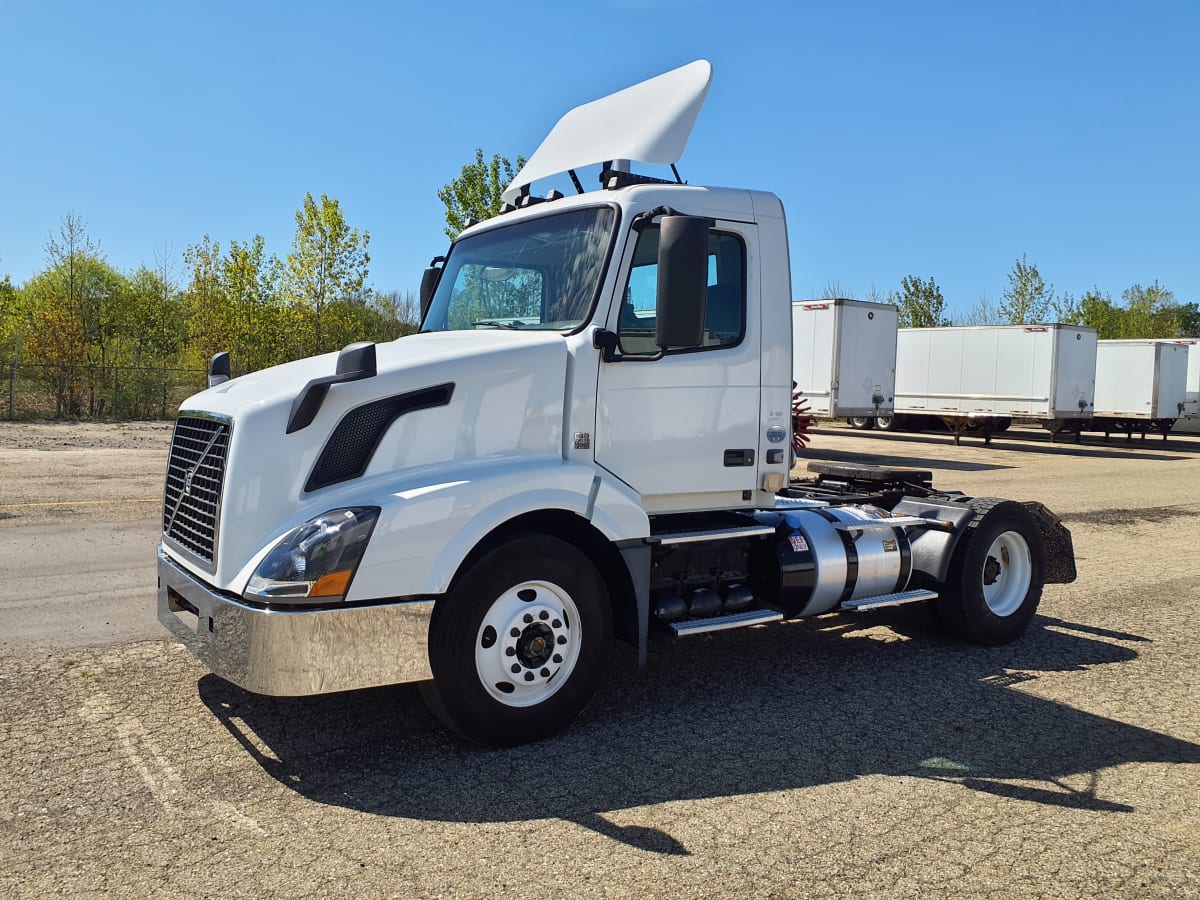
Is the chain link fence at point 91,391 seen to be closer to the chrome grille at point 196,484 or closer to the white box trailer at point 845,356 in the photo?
the white box trailer at point 845,356

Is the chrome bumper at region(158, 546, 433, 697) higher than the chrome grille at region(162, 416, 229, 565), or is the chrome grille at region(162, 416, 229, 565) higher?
the chrome grille at region(162, 416, 229, 565)

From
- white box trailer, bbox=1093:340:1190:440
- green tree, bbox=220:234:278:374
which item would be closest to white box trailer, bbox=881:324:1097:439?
white box trailer, bbox=1093:340:1190:440

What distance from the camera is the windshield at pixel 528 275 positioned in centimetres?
517

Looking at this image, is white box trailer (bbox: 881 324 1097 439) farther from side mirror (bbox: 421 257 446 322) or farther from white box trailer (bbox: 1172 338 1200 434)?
side mirror (bbox: 421 257 446 322)

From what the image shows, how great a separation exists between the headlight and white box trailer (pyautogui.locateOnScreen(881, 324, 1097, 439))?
28944 mm

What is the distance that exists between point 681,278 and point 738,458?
50.6 inches

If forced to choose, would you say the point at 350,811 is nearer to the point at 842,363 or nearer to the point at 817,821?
the point at 817,821

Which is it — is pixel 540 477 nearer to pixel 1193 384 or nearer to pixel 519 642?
pixel 519 642

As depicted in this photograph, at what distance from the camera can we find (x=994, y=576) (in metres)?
6.95

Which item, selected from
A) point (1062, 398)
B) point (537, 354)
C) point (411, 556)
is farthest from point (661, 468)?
point (1062, 398)

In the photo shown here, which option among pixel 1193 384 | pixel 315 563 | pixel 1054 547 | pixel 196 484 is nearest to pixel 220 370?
pixel 196 484

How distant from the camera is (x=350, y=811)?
3.95 m

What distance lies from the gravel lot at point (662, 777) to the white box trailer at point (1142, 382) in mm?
28461

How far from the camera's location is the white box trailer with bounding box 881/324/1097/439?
29.6 m
